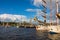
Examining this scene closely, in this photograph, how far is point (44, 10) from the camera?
160750 mm

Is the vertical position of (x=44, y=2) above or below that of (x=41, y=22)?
above

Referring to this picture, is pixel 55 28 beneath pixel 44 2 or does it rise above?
beneath

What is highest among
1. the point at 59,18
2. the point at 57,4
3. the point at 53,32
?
the point at 57,4

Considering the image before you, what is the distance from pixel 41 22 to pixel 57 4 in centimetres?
7030

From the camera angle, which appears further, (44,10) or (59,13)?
(44,10)

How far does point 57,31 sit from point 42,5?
7692cm

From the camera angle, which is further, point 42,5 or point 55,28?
point 42,5

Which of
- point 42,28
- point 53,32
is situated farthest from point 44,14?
point 53,32

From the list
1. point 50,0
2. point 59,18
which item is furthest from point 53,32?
point 50,0

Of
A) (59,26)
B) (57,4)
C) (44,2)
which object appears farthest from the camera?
(44,2)

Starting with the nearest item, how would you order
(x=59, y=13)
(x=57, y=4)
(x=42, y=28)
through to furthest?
(x=59, y=13) < (x=57, y=4) < (x=42, y=28)

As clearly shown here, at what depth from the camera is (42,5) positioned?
16138cm

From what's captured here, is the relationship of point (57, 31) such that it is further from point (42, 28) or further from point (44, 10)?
point (44, 10)

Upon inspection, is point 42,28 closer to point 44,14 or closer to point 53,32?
point 44,14
